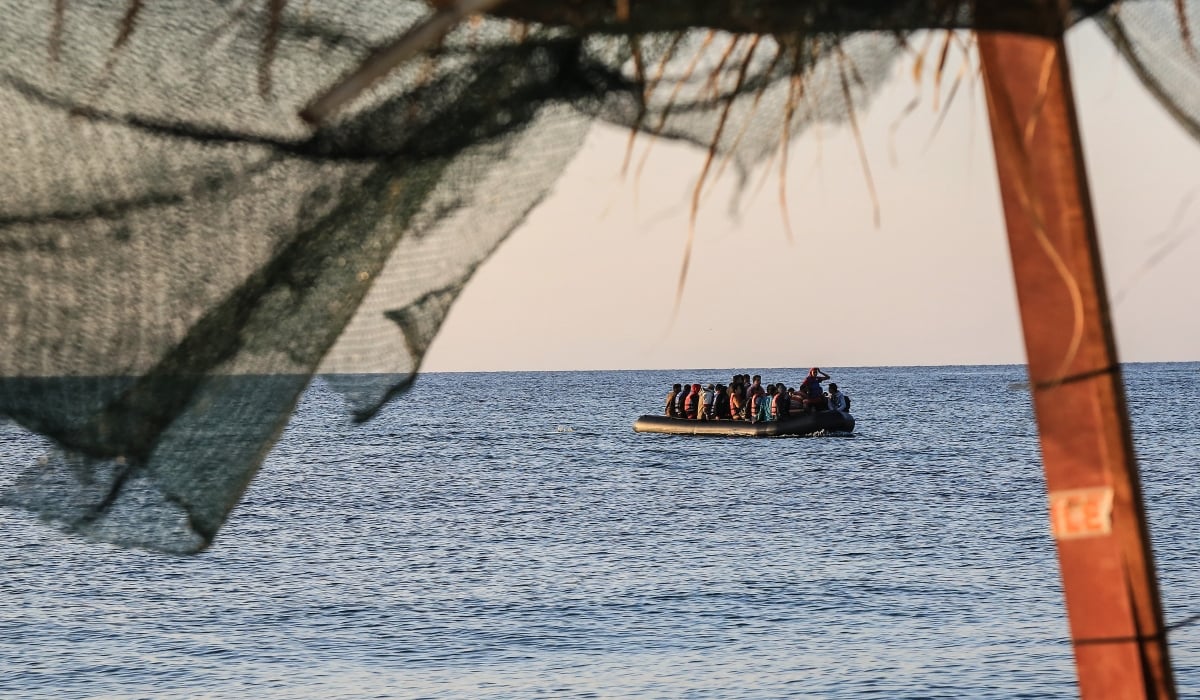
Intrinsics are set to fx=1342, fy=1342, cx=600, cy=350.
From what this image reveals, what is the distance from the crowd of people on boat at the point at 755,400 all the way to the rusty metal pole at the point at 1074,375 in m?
32.0

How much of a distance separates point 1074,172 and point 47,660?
14.0 meters

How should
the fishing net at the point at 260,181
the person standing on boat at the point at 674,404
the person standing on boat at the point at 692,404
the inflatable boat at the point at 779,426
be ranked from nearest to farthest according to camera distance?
the fishing net at the point at 260,181, the inflatable boat at the point at 779,426, the person standing on boat at the point at 692,404, the person standing on boat at the point at 674,404

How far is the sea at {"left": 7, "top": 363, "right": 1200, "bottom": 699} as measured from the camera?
1281cm

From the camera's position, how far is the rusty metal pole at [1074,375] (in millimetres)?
2059

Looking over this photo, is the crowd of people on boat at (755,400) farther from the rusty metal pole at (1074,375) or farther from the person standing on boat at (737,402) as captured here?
the rusty metal pole at (1074,375)

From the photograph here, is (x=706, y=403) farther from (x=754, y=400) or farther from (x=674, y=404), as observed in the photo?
(x=754, y=400)

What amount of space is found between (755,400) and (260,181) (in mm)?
33958

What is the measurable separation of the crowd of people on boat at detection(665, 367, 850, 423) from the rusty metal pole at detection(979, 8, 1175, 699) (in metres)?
32.0

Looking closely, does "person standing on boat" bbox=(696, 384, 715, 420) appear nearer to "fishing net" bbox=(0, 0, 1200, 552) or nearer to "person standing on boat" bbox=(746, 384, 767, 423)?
"person standing on boat" bbox=(746, 384, 767, 423)

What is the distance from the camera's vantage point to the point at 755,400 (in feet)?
117

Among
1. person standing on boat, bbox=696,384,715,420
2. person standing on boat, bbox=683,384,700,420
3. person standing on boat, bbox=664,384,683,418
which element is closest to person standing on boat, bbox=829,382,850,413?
person standing on boat, bbox=696,384,715,420

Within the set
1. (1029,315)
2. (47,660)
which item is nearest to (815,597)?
(47,660)

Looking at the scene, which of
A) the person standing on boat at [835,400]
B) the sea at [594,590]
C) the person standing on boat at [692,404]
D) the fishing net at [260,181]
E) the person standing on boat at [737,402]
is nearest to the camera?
the fishing net at [260,181]

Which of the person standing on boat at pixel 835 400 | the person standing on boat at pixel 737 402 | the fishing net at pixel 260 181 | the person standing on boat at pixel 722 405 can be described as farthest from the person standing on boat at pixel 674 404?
the fishing net at pixel 260 181
